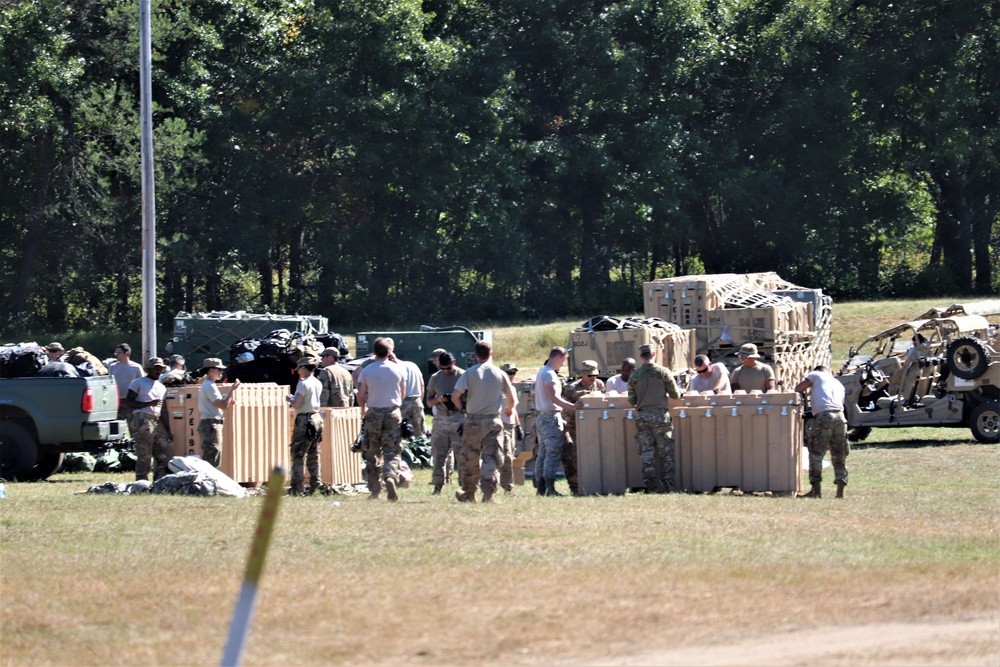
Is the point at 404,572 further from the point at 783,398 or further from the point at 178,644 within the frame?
the point at 783,398

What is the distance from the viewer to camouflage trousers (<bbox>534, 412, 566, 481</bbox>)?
16.2 meters

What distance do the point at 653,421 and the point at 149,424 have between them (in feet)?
19.4

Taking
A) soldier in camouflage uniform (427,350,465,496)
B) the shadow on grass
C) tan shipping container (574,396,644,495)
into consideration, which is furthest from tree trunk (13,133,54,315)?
tan shipping container (574,396,644,495)

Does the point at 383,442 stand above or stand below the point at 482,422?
below

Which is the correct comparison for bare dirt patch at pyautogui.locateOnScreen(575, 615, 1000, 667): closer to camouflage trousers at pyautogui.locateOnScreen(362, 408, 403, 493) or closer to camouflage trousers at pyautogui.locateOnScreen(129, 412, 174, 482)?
camouflage trousers at pyautogui.locateOnScreen(362, 408, 403, 493)

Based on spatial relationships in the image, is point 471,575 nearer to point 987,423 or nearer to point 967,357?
point 967,357

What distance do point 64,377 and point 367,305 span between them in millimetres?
29577

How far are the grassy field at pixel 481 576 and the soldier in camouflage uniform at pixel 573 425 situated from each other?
1696 millimetres

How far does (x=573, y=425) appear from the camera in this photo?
16719mm

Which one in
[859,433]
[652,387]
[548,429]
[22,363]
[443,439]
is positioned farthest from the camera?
[859,433]

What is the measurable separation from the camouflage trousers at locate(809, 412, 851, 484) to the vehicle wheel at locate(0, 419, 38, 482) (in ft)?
32.1

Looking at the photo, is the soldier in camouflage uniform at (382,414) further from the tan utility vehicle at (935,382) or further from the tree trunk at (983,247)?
the tree trunk at (983,247)

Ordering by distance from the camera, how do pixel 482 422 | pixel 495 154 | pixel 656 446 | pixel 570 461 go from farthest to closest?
pixel 495 154
pixel 570 461
pixel 656 446
pixel 482 422

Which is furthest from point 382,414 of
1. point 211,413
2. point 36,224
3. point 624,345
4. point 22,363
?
point 36,224
